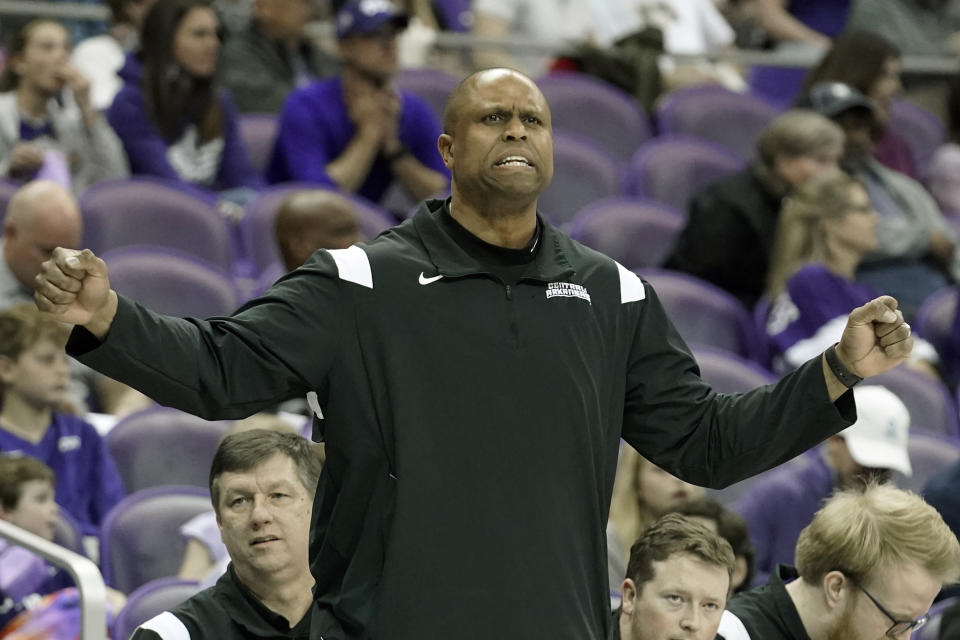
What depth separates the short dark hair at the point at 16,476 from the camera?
178 inches

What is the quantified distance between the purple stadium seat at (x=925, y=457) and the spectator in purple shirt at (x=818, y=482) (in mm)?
287

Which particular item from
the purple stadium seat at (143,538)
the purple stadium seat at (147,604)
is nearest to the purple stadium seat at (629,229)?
the purple stadium seat at (143,538)

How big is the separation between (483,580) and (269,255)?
13.1 ft

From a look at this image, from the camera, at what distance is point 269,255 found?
21.5 ft

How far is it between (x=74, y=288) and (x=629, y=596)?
1.57m

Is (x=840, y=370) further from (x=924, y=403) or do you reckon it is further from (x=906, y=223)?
(x=906, y=223)

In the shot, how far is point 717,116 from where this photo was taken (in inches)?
323

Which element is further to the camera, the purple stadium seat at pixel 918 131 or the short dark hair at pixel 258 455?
the purple stadium seat at pixel 918 131

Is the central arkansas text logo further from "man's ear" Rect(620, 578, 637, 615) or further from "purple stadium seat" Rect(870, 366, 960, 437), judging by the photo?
"purple stadium seat" Rect(870, 366, 960, 437)

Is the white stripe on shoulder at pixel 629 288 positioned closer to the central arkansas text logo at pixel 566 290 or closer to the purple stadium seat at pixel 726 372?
the central arkansas text logo at pixel 566 290

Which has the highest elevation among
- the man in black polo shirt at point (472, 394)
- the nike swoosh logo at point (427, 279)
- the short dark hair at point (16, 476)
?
the nike swoosh logo at point (427, 279)

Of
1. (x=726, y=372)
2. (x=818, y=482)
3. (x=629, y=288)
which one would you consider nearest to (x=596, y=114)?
(x=726, y=372)

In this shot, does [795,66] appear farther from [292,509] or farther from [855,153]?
[292,509]

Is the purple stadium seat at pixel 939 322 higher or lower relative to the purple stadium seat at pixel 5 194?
lower
